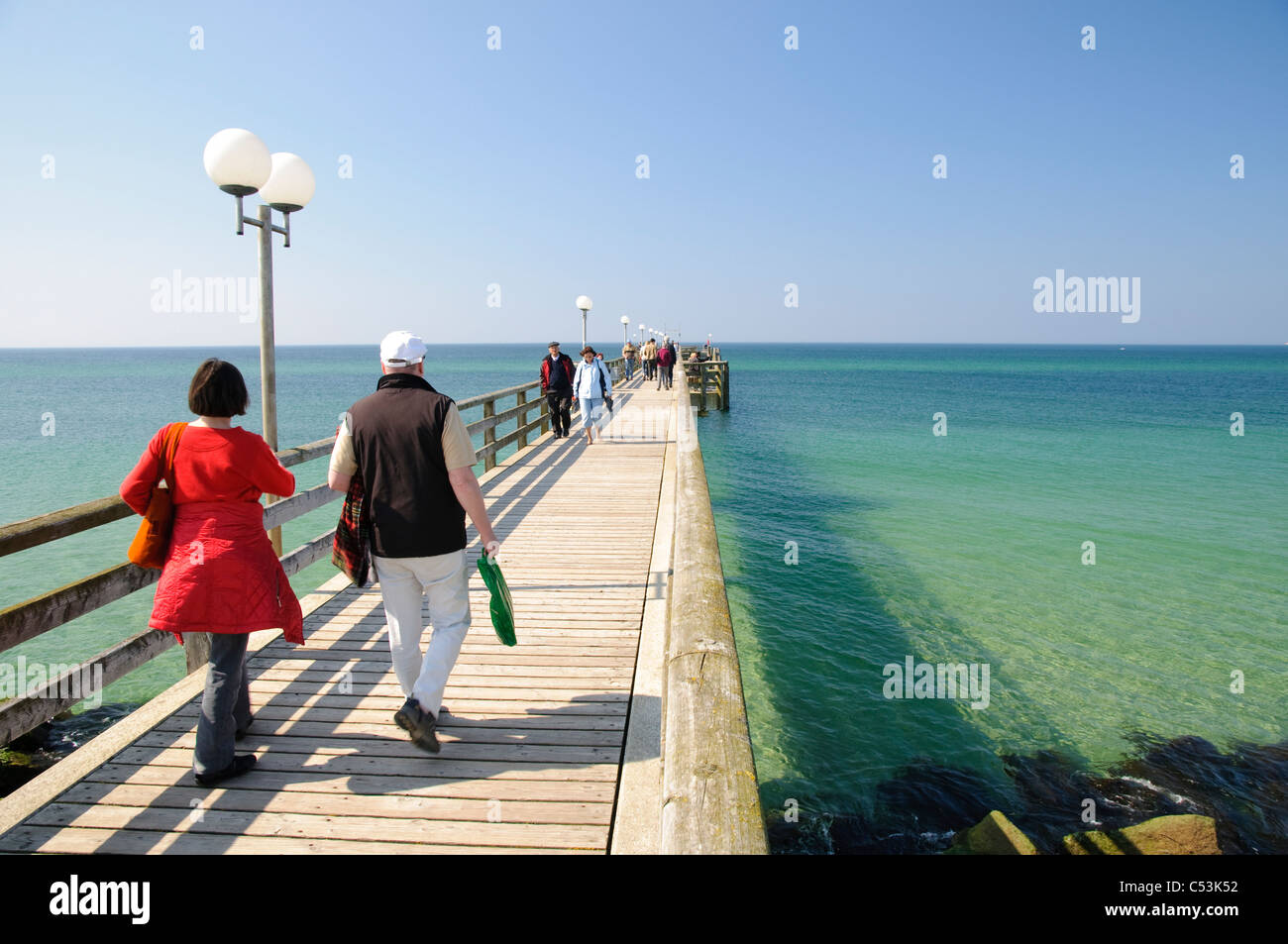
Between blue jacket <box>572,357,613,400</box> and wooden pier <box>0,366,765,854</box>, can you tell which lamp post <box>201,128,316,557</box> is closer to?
wooden pier <box>0,366,765,854</box>

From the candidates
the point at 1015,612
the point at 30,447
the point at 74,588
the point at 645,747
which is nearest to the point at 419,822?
the point at 645,747

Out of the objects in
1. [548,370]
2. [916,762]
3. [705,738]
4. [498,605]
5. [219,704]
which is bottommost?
[916,762]

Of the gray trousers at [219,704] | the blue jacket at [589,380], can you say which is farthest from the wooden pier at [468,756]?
the blue jacket at [589,380]

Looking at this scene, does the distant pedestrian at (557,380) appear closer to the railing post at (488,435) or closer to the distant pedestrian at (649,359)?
the railing post at (488,435)

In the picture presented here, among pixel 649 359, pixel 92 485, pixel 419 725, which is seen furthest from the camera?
pixel 649 359

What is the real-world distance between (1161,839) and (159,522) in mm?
6403

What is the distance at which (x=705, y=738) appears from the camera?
2367 millimetres

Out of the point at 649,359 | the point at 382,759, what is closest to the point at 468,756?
the point at 382,759

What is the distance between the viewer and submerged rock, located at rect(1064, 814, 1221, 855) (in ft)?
17.0

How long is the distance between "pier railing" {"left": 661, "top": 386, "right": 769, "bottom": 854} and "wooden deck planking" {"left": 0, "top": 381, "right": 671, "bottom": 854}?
53 centimetres

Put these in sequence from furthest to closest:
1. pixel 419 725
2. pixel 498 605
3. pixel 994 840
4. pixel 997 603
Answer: pixel 997 603, pixel 994 840, pixel 498 605, pixel 419 725

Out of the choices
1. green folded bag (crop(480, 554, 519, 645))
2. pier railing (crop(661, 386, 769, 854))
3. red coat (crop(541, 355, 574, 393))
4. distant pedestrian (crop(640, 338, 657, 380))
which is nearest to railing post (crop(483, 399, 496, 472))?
red coat (crop(541, 355, 574, 393))

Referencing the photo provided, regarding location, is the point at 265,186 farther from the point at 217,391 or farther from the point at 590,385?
the point at 590,385

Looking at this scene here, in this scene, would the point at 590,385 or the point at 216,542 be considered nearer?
the point at 216,542
